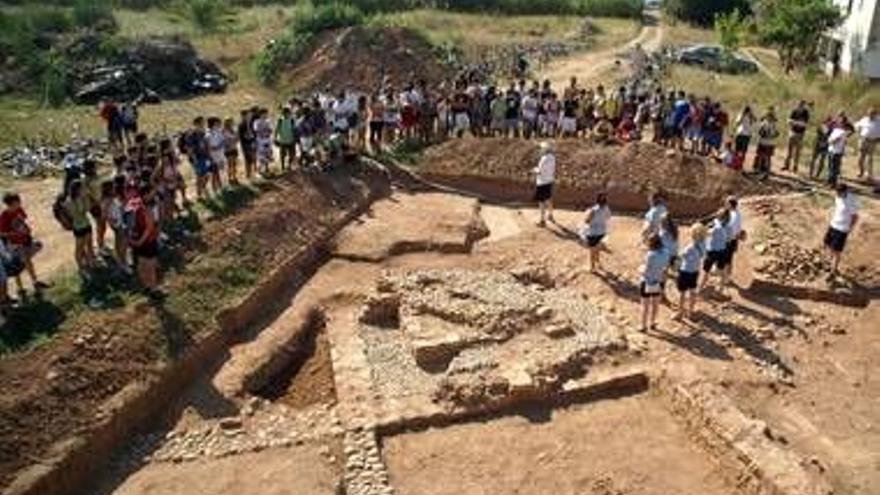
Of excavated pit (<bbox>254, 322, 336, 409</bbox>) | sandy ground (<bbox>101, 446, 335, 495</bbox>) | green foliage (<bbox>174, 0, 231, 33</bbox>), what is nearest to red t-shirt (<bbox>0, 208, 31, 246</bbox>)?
excavated pit (<bbox>254, 322, 336, 409</bbox>)

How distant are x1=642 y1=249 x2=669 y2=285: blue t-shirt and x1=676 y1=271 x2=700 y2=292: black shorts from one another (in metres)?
0.61

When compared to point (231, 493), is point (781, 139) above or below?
above

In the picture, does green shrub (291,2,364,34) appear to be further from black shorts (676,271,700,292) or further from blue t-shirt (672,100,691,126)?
black shorts (676,271,700,292)

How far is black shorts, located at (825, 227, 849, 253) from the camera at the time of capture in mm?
16531

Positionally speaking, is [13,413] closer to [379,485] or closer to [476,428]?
[379,485]

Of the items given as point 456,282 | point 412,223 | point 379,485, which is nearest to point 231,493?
point 379,485

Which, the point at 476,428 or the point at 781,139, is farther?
the point at 781,139

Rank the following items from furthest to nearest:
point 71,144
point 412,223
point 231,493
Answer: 1. point 71,144
2. point 412,223
3. point 231,493

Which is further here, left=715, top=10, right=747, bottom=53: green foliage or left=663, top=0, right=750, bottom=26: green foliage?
left=663, top=0, right=750, bottom=26: green foliage

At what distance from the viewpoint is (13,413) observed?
11.7 metres

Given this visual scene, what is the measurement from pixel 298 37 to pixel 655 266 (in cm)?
2129

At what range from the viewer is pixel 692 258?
49.6 ft

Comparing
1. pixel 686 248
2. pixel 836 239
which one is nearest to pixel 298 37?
pixel 686 248

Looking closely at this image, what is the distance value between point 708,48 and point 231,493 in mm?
30987
